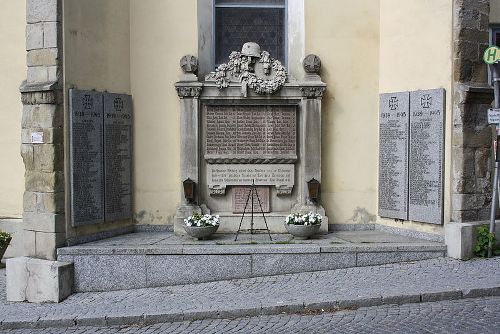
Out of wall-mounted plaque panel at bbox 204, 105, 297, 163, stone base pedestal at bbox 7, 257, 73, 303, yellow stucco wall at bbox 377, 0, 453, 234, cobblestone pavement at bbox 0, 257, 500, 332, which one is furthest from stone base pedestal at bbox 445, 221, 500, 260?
stone base pedestal at bbox 7, 257, 73, 303

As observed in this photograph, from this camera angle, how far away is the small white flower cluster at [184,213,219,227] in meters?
9.63

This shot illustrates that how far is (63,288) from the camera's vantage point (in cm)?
868

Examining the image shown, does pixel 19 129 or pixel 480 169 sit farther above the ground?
pixel 19 129

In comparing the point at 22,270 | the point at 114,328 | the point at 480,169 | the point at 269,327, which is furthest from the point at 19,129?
the point at 480,169

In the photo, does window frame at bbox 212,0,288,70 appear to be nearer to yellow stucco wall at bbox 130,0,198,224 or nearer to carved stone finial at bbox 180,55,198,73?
yellow stucco wall at bbox 130,0,198,224

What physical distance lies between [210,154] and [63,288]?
3411 millimetres

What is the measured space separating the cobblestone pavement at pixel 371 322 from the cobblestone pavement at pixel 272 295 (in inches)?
4.3

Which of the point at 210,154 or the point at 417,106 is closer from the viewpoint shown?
the point at 417,106

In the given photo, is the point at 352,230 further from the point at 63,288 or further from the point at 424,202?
the point at 63,288

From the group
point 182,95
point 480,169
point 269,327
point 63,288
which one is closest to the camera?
point 269,327

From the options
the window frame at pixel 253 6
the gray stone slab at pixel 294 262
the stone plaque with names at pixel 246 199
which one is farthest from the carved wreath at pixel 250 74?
the gray stone slab at pixel 294 262

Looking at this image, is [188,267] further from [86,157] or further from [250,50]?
[250,50]

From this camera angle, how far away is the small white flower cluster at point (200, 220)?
31.6ft

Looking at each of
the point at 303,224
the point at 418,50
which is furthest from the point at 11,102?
the point at 418,50
